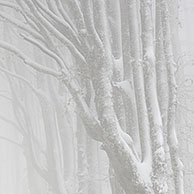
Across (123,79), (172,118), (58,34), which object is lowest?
(172,118)

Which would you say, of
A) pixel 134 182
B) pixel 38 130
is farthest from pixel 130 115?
pixel 38 130

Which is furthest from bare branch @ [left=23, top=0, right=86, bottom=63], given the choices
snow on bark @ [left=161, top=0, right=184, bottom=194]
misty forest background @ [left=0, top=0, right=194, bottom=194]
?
snow on bark @ [left=161, top=0, right=184, bottom=194]

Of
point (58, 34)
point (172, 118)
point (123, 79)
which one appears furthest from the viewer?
point (123, 79)

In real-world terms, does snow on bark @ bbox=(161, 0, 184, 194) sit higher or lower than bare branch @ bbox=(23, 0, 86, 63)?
lower

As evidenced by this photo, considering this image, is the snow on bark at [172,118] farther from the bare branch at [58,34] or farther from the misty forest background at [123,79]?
the bare branch at [58,34]

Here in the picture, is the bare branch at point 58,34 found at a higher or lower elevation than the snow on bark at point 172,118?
higher

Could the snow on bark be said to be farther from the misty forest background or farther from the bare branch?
the bare branch

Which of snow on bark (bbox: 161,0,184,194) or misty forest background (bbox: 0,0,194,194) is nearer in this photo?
misty forest background (bbox: 0,0,194,194)

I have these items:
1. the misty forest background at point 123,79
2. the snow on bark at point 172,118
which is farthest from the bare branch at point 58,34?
the snow on bark at point 172,118

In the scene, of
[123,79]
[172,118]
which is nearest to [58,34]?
[123,79]

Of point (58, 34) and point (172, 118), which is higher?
point (58, 34)

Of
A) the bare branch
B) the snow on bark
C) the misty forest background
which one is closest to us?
the misty forest background

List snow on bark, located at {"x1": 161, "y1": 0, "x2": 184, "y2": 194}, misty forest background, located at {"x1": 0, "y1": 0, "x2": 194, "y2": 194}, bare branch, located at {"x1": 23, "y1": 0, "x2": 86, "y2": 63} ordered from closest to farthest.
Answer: misty forest background, located at {"x1": 0, "y1": 0, "x2": 194, "y2": 194} < snow on bark, located at {"x1": 161, "y1": 0, "x2": 184, "y2": 194} < bare branch, located at {"x1": 23, "y1": 0, "x2": 86, "y2": 63}

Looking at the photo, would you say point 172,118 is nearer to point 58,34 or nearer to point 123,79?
point 123,79
